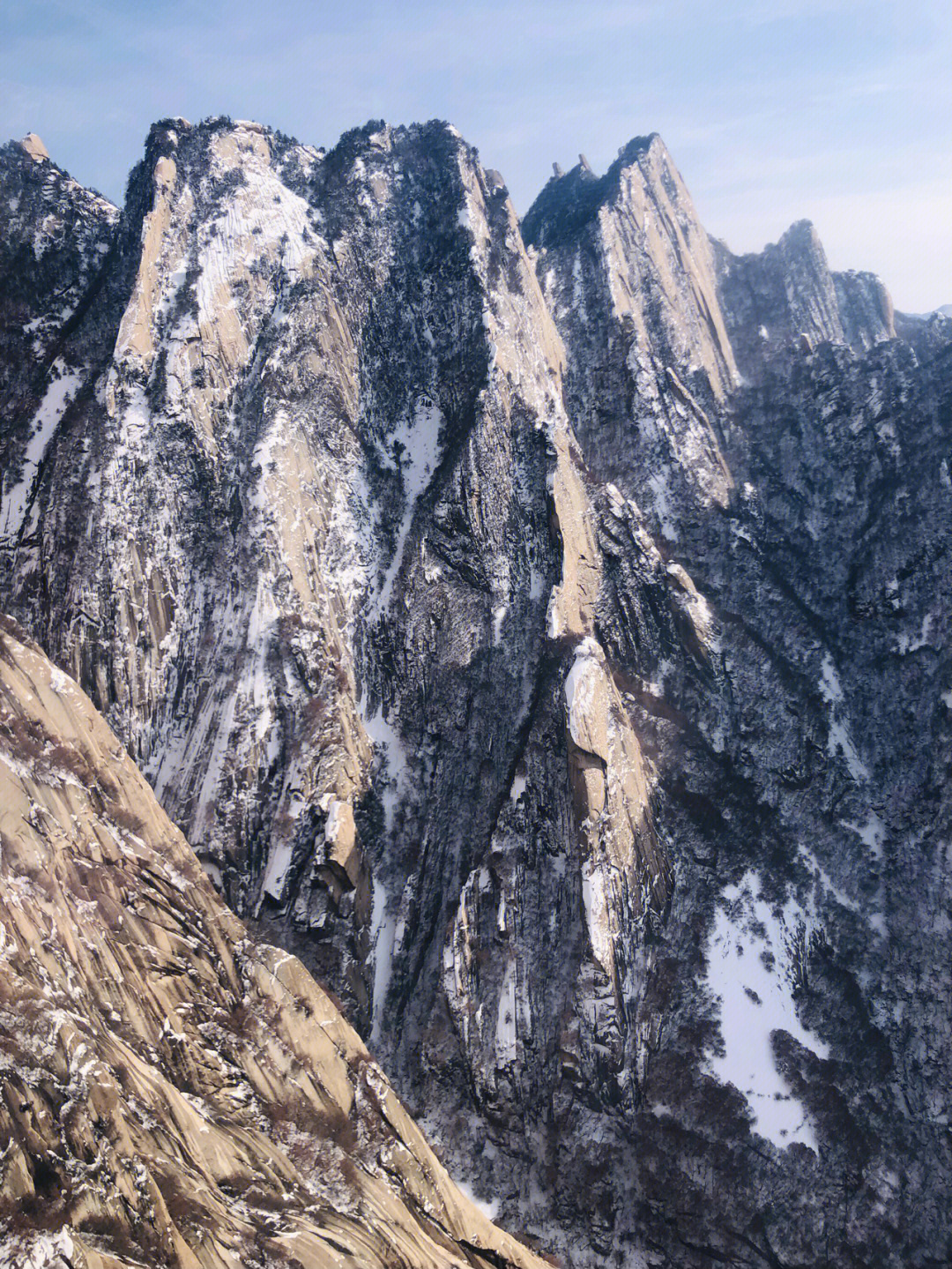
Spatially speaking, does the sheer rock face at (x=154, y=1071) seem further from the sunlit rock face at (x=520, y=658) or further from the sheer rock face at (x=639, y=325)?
the sheer rock face at (x=639, y=325)

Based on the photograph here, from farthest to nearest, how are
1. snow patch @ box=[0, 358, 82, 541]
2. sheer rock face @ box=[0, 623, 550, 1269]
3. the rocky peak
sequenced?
the rocky peak < snow patch @ box=[0, 358, 82, 541] < sheer rock face @ box=[0, 623, 550, 1269]

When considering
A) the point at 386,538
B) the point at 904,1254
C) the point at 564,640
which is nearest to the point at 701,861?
the point at 564,640

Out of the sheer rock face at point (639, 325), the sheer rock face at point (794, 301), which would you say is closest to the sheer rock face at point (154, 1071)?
the sheer rock face at point (639, 325)

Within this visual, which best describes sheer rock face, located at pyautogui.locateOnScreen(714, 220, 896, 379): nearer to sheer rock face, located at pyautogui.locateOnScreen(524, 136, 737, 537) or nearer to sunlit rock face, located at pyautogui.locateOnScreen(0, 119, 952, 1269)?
sheer rock face, located at pyautogui.locateOnScreen(524, 136, 737, 537)

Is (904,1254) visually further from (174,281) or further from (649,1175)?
(174,281)

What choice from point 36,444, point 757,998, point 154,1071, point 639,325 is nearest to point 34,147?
point 36,444

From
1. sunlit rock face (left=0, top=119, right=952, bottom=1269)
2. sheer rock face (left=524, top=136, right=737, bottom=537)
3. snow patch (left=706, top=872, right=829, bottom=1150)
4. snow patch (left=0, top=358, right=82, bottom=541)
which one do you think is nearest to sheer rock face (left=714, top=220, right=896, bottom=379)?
sheer rock face (left=524, top=136, right=737, bottom=537)
